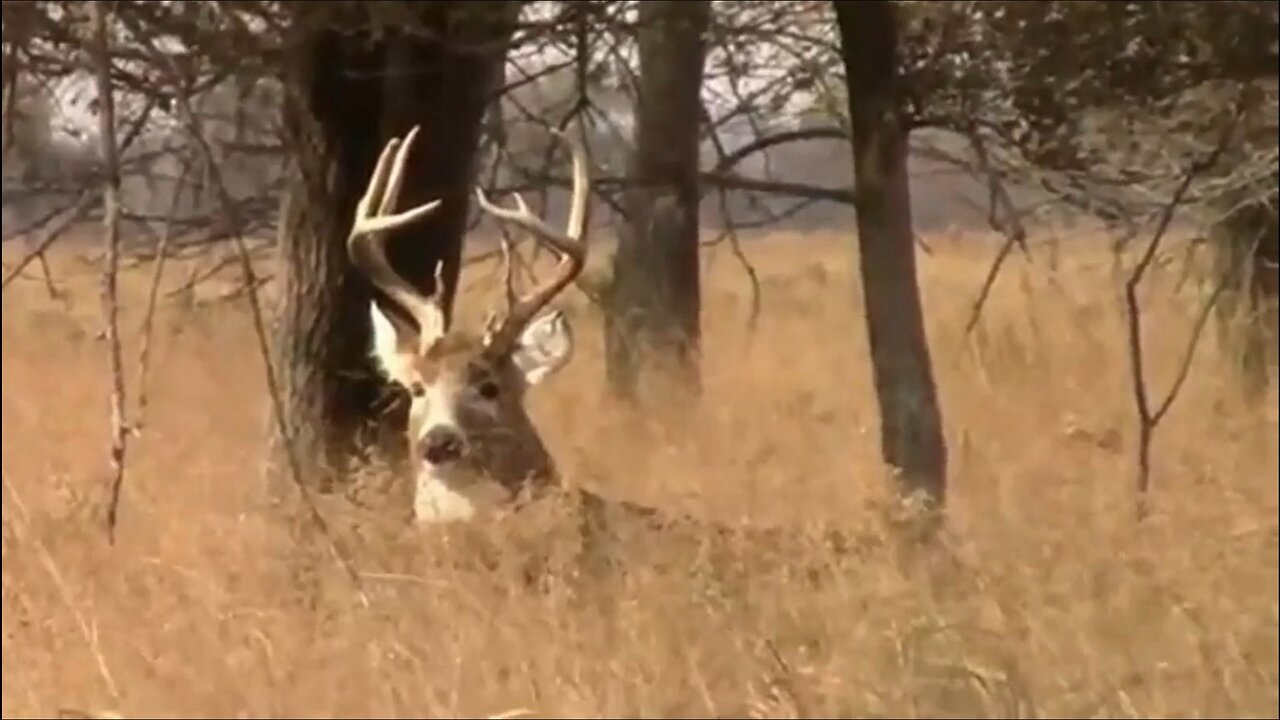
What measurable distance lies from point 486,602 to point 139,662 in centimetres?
27

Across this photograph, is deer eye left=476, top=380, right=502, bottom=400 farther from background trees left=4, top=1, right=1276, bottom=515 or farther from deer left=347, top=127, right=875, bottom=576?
background trees left=4, top=1, right=1276, bottom=515

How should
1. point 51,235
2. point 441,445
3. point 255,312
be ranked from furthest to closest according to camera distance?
point 441,445 → point 255,312 → point 51,235

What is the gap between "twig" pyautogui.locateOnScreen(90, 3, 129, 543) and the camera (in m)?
Result: 1.29

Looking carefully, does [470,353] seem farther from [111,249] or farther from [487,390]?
[111,249]

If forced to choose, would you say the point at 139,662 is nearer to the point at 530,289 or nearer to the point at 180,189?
the point at 180,189

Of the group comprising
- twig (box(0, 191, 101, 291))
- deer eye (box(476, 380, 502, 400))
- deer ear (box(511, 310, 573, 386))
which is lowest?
deer eye (box(476, 380, 502, 400))

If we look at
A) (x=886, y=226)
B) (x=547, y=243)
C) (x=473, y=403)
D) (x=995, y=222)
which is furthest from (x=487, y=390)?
(x=995, y=222)

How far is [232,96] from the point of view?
1.66 m

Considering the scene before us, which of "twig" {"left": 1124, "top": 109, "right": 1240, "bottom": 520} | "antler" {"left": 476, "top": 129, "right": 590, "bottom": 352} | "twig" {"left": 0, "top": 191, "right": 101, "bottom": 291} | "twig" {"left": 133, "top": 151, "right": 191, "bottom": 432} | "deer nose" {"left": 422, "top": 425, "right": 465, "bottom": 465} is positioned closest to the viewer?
"twig" {"left": 0, "top": 191, "right": 101, "bottom": 291}

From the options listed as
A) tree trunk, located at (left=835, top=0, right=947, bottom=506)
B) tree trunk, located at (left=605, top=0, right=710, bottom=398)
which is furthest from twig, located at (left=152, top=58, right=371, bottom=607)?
tree trunk, located at (left=835, top=0, right=947, bottom=506)

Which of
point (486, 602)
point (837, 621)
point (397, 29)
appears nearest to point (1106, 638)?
point (837, 621)

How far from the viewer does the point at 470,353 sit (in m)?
2.02

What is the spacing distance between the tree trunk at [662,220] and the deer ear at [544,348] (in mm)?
53

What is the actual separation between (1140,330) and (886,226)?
1.01 ft
